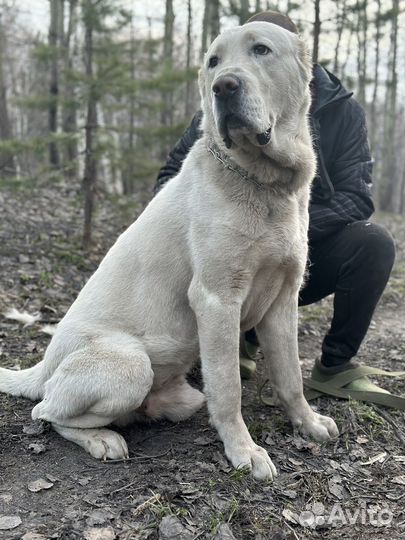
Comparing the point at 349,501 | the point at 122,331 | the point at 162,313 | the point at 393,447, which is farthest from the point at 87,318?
the point at 393,447

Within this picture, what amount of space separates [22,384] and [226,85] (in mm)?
1889

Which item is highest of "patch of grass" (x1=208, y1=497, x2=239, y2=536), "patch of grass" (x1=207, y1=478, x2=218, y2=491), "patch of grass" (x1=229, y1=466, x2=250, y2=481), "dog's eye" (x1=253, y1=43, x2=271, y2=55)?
"dog's eye" (x1=253, y1=43, x2=271, y2=55)

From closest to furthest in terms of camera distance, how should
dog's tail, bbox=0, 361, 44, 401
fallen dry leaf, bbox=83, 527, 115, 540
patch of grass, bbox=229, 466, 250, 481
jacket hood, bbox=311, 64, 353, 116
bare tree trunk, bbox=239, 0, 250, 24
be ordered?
fallen dry leaf, bbox=83, 527, 115, 540 → patch of grass, bbox=229, 466, 250, 481 → dog's tail, bbox=0, 361, 44, 401 → jacket hood, bbox=311, 64, 353, 116 → bare tree trunk, bbox=239, 0, 250, 24

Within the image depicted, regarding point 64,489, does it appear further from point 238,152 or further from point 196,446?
point 238,152

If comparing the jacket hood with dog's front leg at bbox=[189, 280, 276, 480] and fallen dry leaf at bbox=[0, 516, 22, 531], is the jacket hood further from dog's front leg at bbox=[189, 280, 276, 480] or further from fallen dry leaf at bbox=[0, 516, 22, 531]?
fallen dry leaf at bbox=[0, 516, 22, 531]

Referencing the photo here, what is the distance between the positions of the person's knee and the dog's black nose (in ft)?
5.01

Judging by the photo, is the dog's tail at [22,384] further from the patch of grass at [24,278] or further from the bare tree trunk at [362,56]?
the bare tree trunk at [362,56]

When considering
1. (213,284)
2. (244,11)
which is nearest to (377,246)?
(213,284)

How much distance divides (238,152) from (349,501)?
5.25 ft

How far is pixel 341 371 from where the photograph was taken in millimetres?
3270

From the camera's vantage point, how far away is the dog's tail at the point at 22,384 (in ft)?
9.19

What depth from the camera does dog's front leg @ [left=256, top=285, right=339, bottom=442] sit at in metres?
2.66

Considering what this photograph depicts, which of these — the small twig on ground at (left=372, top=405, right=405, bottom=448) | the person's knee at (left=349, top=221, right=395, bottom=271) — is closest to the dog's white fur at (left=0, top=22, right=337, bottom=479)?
the small twig on ground at (left=372, top=405, right=405, bottom=448)

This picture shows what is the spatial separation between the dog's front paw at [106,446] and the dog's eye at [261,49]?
6.15ft
